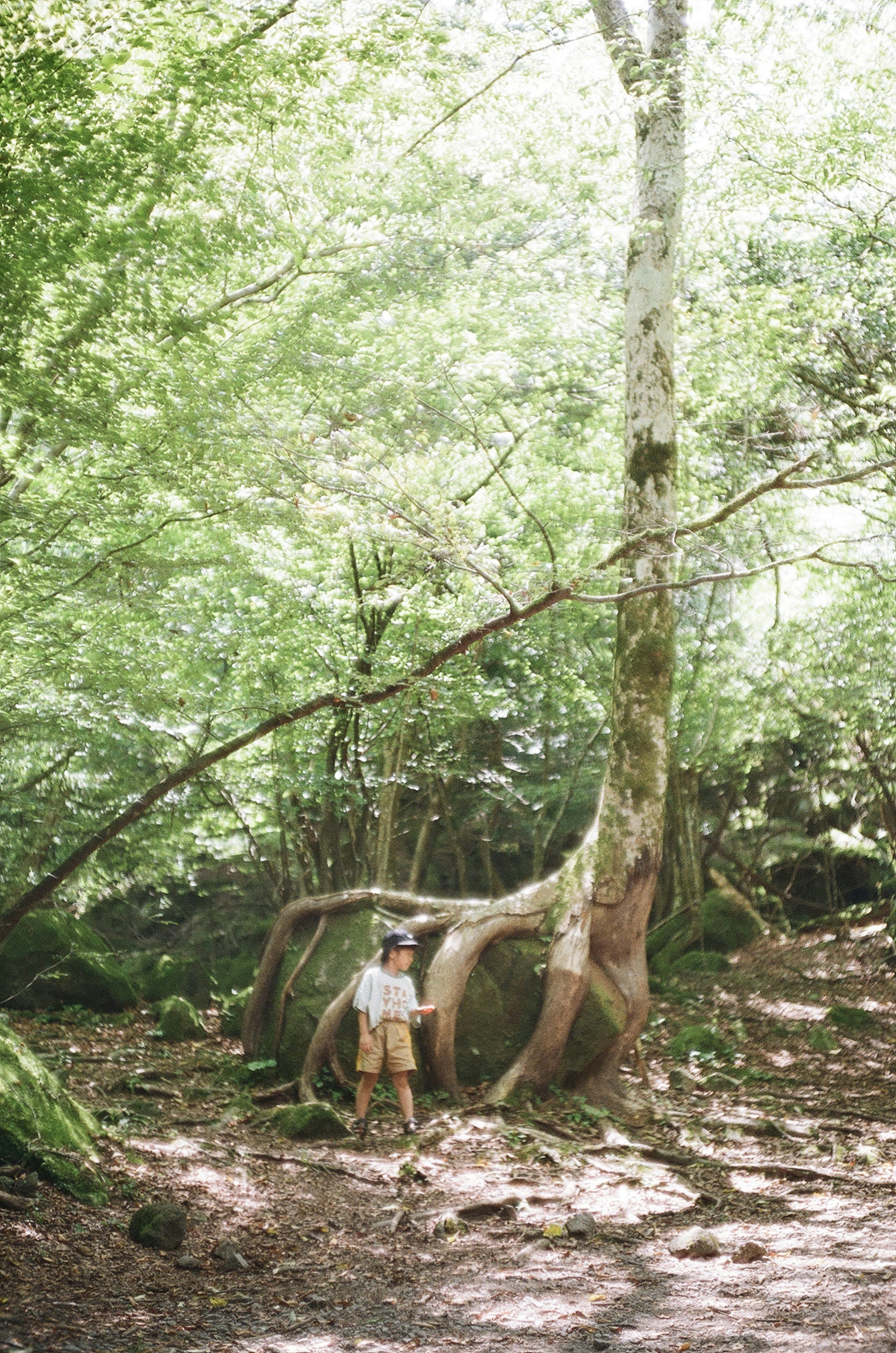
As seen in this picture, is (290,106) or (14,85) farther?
(290,106)

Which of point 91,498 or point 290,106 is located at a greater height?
point 290,106

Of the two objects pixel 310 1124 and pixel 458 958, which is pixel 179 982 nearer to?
pixel 458 958

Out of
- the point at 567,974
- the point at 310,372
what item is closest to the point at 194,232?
the point at 310,372

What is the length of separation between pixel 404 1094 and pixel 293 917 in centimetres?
253

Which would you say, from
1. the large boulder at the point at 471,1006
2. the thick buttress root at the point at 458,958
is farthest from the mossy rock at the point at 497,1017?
the thick buttress root at the point at 458,958

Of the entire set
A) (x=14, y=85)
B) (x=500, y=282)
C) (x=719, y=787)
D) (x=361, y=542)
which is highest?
(x=500, y=282)

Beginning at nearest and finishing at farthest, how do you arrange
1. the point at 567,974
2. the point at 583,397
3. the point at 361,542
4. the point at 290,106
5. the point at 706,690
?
the point at 290,106 < the point at 567,974 < the point at 361,542 < the point at 583,397 < the point at 706,690

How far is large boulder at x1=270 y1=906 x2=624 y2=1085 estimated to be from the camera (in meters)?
8.70

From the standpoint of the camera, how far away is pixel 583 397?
517 inches

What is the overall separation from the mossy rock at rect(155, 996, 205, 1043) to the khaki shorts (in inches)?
169

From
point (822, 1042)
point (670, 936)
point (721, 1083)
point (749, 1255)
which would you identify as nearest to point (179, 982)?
point (721, 1083)

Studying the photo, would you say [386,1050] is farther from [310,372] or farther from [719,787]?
[719,787]

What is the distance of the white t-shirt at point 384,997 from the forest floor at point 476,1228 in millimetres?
827

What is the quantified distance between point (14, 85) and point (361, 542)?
4728 millimetres
